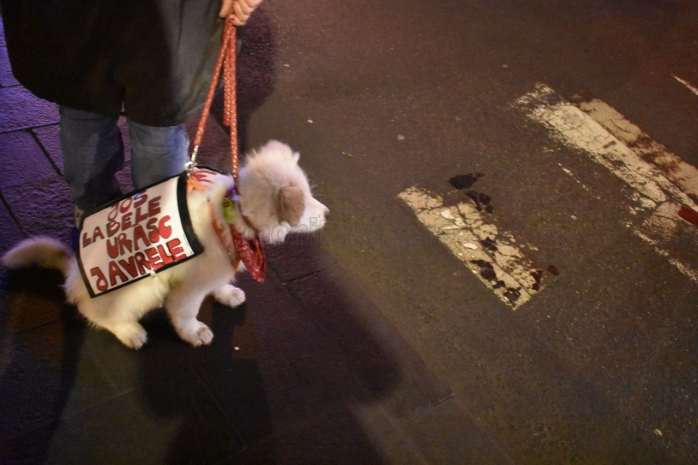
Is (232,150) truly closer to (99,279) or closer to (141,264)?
(141,264)

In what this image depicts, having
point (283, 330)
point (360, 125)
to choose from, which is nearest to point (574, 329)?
point (283, 330)

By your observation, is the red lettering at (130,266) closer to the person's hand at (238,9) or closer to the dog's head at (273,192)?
the dog's head at (273,192)

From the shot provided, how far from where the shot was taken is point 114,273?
76.4 inches

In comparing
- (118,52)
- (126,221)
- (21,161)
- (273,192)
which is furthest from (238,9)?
(21,161)

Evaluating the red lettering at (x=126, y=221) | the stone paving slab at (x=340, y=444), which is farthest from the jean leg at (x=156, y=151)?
the stone paving slab at (x=340, y=444)

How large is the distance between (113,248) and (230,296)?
0.73 m

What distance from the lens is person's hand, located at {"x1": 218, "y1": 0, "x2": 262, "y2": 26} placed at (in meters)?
1.75

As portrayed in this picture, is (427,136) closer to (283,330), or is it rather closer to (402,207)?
(402,207)

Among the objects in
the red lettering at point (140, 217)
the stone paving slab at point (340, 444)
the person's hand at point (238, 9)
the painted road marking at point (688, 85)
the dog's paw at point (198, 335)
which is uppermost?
the person's hand at point (238, 9)

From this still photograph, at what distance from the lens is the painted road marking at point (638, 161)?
12.5ft

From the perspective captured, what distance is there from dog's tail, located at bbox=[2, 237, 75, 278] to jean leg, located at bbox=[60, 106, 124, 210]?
29 cm

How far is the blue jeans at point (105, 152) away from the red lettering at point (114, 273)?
1.89 ft

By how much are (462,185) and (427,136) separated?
1.91 ft

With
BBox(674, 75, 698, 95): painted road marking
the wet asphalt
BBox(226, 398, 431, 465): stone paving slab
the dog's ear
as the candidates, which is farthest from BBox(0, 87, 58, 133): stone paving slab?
BBox(674, 75, 698, 95): painted road marking
